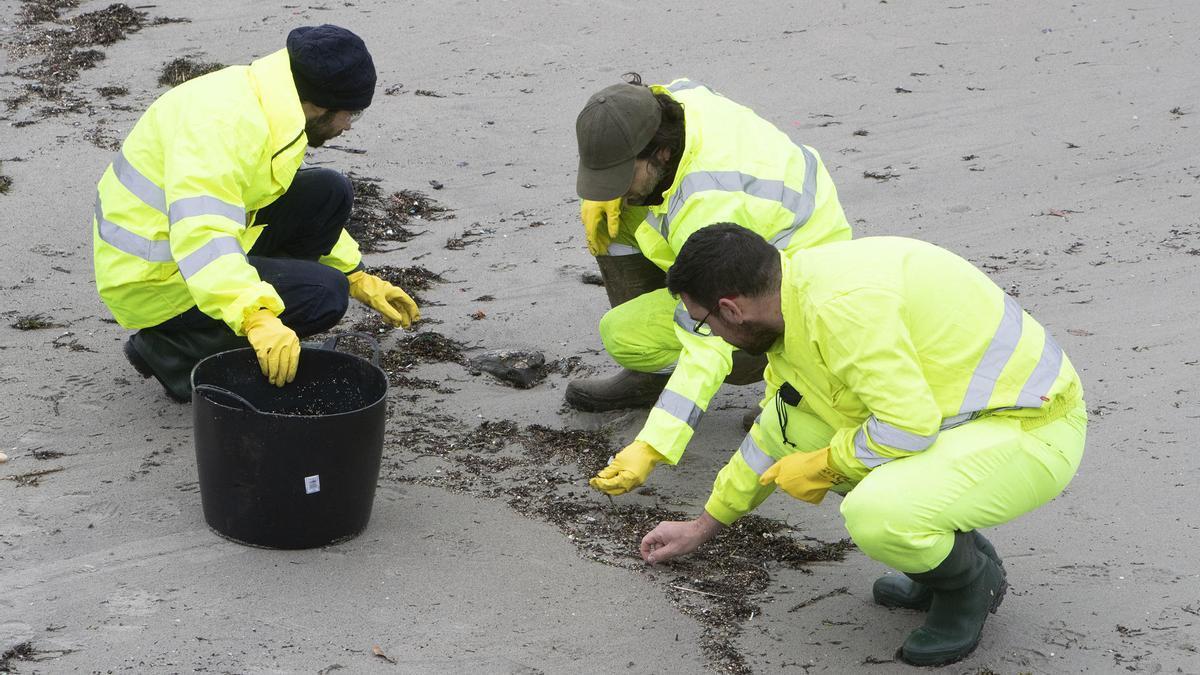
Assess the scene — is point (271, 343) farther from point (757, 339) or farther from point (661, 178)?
point (757, 339)

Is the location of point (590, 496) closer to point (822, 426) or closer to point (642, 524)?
point (642, 524)

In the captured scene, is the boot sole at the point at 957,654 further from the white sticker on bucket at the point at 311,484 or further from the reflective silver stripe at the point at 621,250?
the reflective silver stripe at the point at 621,250

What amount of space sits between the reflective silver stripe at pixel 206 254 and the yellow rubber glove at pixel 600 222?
1.16 meters

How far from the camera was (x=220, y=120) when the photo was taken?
3410 millimetres

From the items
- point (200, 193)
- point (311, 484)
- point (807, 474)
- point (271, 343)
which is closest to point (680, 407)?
point (807, 474)

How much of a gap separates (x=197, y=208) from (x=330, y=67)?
1.76ft

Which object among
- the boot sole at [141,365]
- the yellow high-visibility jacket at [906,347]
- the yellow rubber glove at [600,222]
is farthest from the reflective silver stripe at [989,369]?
the boot sole at [141,365]

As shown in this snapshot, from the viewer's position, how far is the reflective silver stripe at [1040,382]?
2.71 m

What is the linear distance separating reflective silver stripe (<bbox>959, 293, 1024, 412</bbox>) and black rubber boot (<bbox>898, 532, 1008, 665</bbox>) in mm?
296

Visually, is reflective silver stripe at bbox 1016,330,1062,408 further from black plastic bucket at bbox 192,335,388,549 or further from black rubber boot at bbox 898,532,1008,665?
black plastic bucket at bbox 192,335,388,549

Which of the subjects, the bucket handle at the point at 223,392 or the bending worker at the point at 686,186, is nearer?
the bucket handle at the point at 223,392

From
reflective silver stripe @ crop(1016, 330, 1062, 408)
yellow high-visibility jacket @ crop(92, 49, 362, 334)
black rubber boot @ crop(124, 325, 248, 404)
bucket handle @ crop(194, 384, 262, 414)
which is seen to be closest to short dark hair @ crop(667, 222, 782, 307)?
reflective silver stripe @ crop(1016, 330, 1062, 408)

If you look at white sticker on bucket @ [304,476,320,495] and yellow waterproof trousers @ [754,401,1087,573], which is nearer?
yellow waterproof trousers @ [754,401,1087,573]

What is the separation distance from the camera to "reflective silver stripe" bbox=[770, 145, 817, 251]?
3.42 metres
